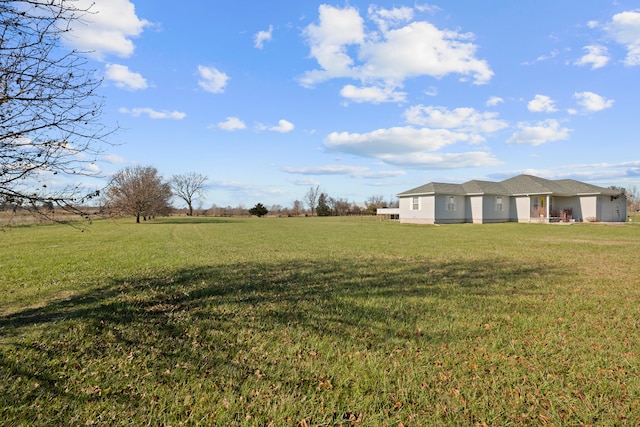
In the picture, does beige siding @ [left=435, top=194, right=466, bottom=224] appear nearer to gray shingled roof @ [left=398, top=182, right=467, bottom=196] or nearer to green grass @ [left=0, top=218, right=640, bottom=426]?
gray shingled roof @ [left=398, top=182, right=467, bottom=196]

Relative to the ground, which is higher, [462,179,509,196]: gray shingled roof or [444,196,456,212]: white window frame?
[462,179,509,196]: gray shingled roof

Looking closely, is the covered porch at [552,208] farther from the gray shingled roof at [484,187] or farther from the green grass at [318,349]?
the green grass at [318,349]

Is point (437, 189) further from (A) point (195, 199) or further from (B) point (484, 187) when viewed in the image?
(A) point (195, 199)

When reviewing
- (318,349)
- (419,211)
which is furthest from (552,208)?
(318,349)

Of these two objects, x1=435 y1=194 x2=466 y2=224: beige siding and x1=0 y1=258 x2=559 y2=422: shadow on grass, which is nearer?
x1=0 y1=258 x2=559 y2=422: shadow on grass

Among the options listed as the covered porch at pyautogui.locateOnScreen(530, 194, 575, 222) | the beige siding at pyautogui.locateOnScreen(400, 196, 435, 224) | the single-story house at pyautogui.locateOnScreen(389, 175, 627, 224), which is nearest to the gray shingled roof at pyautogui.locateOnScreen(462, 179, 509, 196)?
the single-story house at pyautogui.locateOnScreen(389, 175, 627, 224)

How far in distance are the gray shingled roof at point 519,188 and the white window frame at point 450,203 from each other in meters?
0.57

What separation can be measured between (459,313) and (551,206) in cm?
3557

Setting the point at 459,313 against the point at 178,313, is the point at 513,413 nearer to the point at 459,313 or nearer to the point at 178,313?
the point at 459,313

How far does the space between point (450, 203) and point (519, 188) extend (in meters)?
7.56

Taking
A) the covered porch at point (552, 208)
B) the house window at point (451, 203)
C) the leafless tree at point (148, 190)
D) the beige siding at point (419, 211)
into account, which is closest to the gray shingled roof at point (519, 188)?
the house window at point (451, 203)

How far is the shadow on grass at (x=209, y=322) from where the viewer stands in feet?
11.3

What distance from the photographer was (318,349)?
412 cm

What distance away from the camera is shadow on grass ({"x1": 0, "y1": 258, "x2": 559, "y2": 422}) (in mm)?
3439
